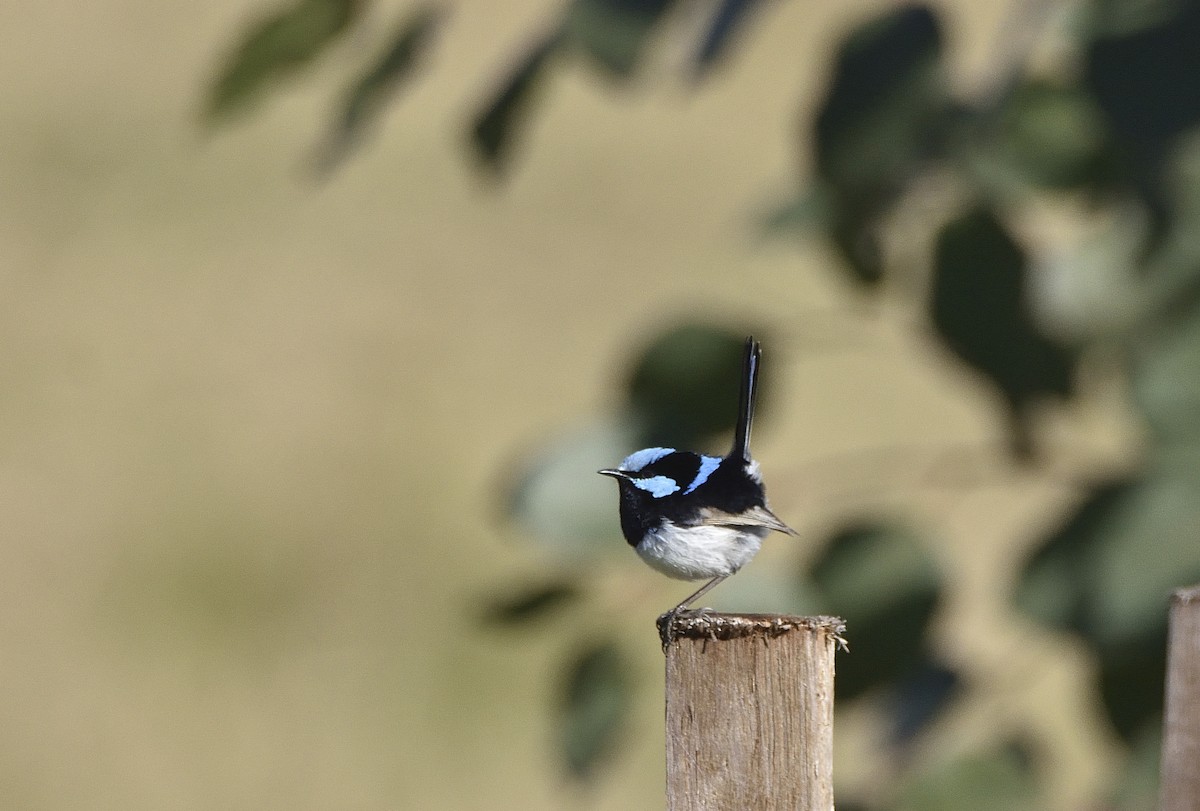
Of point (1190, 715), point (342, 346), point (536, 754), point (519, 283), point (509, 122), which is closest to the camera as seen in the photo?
point (1190, 715)

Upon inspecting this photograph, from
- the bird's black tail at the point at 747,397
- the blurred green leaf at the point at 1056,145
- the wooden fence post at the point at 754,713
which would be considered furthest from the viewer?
the blurred green leaf at the point at 1056,145

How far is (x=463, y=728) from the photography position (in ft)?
27.3

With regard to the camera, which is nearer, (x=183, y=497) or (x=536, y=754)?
(x=536, y=754)

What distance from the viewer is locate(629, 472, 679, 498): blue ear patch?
2486 millimetres

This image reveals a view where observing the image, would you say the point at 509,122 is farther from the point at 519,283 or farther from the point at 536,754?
the point at 519,283

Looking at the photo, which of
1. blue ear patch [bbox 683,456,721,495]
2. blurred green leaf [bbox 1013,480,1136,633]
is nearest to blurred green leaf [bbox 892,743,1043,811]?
blurred green leaf [bbox 1013,480,1136,633]

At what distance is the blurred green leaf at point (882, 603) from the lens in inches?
128

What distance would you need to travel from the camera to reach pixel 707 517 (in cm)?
239

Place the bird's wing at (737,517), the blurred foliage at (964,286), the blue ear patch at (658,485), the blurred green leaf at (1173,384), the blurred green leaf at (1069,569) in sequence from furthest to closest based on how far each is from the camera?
the blurred green leaf at (1069,569)
the blurred green leaf at (1173,384)
the blurred foliage at (964,286)
the blue ear patch at (658,485)
the bird's wing at (737,517)

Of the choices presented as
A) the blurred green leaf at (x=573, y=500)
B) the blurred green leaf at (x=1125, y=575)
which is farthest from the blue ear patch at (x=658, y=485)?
the blurred green leaf at (x=1125, y=575)

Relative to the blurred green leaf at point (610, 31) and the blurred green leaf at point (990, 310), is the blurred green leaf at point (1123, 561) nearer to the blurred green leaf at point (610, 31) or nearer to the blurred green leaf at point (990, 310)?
the blurred green leaf at point (990, 310)

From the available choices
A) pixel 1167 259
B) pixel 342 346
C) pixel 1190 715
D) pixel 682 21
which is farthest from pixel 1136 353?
pixel 342 346

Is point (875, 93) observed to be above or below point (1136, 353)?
above

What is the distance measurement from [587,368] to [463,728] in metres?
2.63
